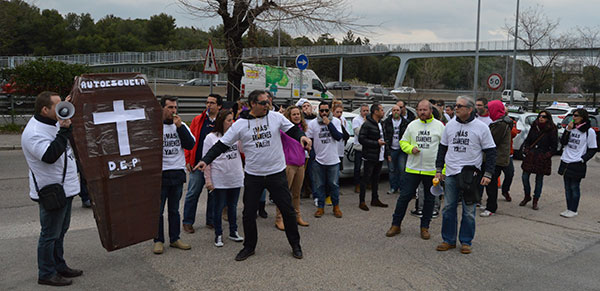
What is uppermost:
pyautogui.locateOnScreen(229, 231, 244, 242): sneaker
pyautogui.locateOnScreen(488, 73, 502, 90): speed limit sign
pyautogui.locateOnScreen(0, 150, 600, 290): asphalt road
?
pyautogui.locateOnScreen(488, 73, 502, 90): speed limit sign

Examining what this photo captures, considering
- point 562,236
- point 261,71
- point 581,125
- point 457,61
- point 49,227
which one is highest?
point 457,61

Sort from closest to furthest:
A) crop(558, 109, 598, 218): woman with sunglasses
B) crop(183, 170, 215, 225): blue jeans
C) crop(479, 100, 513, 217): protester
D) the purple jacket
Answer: crop(183, 170, 215, 225): blue jeans < the purple jacket < crop(479, 100, 513, 217): protester < crop(558, 109, 598, 218): woman with sunglasses

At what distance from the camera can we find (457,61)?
10400 cm

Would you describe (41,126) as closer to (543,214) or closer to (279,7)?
(543,214)

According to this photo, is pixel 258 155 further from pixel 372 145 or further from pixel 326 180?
pixel 372 145

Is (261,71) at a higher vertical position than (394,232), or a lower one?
higher

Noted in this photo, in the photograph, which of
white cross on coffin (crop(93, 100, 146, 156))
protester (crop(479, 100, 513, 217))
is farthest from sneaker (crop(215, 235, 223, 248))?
protester (crop(479, 100, 513, 217))

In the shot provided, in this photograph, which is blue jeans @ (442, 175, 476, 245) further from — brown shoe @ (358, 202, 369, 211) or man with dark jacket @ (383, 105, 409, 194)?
man with dark jacket @ (383, 105, 409, 194)

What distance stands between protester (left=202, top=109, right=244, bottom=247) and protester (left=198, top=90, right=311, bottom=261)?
47 centimetres

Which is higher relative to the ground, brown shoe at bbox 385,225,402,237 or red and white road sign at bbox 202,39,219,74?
red and white road sign at bbox 202,39,219,74

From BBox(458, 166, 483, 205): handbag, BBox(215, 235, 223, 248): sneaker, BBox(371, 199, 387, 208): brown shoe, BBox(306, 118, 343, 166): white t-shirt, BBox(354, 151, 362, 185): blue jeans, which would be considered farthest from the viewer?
BBox(354, 151, 362, 185): blue jeans

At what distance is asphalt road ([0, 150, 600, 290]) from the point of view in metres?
4.64

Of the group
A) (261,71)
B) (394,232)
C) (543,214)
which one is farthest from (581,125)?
(261,71)

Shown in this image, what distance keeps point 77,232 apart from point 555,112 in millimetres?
21633
